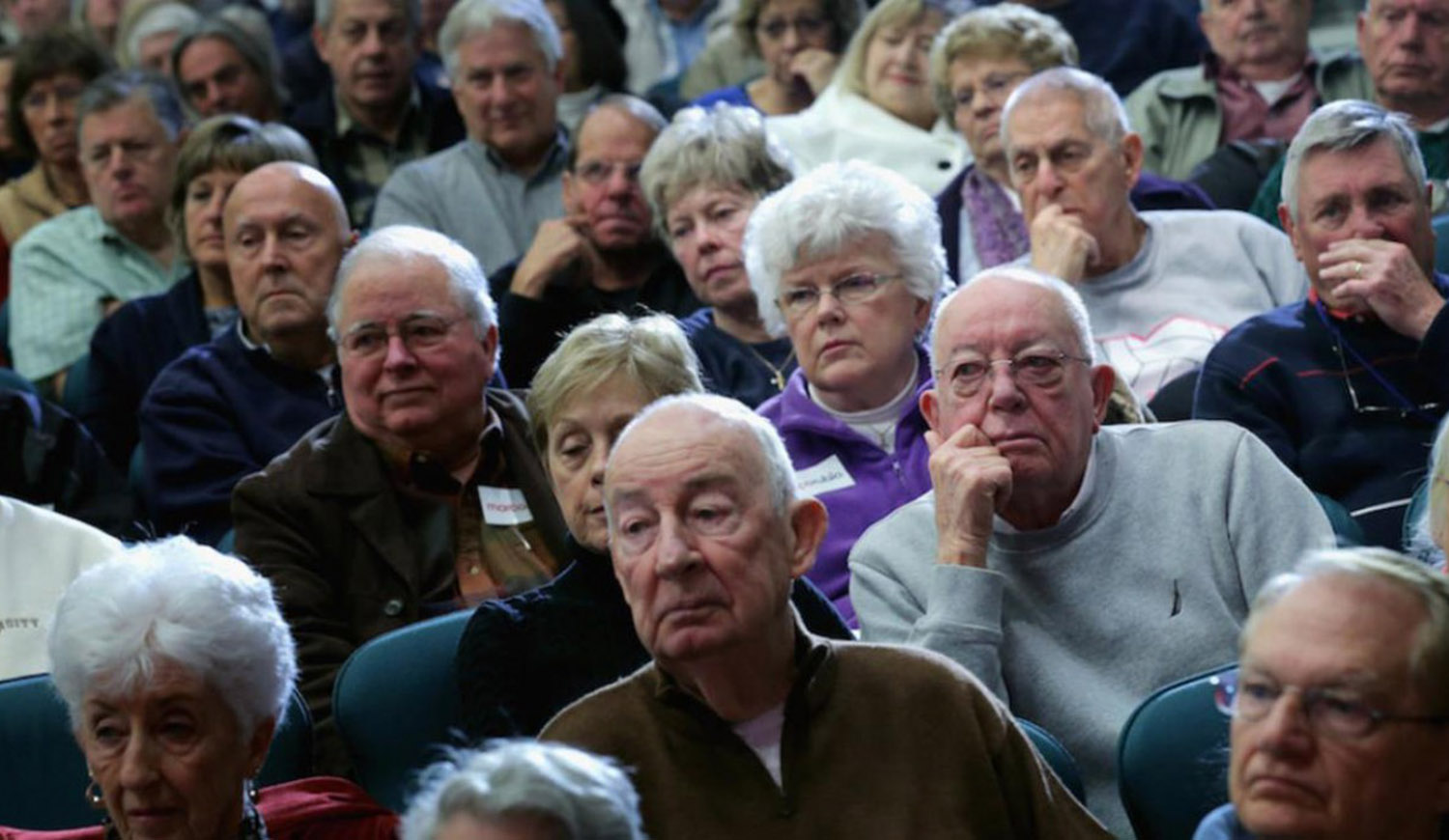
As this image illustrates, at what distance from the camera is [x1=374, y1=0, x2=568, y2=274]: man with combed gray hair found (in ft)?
17.9

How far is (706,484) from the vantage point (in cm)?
259

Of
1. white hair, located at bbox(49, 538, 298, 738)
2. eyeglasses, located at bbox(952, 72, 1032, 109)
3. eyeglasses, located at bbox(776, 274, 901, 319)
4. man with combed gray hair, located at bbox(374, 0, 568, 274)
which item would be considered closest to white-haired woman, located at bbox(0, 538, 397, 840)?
white hair, located at bbox(49, 538, 298, 738)

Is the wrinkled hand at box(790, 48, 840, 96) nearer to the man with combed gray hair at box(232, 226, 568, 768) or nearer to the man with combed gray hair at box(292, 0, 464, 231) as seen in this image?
the man with combed gray hair at box(292, 0, 464, 231)

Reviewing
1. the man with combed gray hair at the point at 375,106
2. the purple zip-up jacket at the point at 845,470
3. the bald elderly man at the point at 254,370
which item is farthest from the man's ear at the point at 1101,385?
the man with combed gray hair at the point at 375,106

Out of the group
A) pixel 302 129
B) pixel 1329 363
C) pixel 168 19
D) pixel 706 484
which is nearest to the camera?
pixel 706 484

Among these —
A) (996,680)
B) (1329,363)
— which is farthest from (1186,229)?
(996,680)

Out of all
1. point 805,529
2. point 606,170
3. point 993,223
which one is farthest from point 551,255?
point 805,529

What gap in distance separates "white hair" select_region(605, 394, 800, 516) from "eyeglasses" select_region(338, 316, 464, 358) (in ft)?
3.59

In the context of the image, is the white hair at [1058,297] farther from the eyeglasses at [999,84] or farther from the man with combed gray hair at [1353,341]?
the eyeglasses at [999,84]

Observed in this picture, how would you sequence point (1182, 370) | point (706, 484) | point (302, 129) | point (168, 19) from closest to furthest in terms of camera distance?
point (706, 484), point (1182, 370), point (302, 129), point (168, 19)

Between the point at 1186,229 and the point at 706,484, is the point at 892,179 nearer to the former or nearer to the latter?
the point at 1186,229

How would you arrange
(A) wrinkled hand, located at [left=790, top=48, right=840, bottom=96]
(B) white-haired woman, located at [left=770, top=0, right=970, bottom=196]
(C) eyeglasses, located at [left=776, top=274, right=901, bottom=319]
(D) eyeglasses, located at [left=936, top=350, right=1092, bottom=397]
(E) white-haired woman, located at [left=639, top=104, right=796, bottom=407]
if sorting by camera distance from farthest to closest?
(A) wrinkled hand, located at [left=790, top=48, right=840, bottom=96] < (B) white-haired woman, located at [left=770, top=0, right=970, bottom=196] < (E) white-haired woman, located at [left=639, top=104, right=796, bottom=407] < (C) eyeglasses, located at [left=776, top=274, right=901, bottom=319] < (D) eyeglasses, located at [left=936, top=350, right=1092, bottom=397]

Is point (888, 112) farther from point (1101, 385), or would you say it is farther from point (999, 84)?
point (1101, 385)

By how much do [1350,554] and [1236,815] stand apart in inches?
11.5
